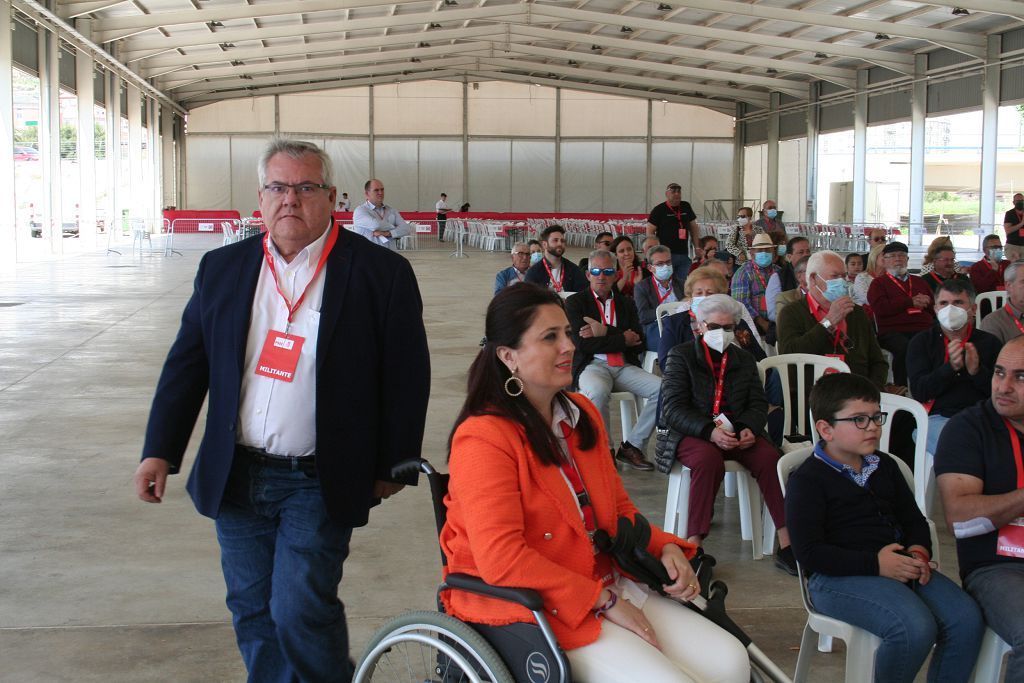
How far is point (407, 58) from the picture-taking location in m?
30.5

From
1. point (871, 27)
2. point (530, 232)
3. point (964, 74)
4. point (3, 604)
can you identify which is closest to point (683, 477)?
point (3, 604)

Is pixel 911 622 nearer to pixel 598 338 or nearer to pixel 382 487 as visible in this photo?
pixel 382 487

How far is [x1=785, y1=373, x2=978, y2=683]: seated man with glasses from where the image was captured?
246 centimetres

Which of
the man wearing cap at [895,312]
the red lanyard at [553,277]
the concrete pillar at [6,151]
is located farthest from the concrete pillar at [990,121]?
the concrete pillar at [6,151]

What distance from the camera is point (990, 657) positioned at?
99.0 inches

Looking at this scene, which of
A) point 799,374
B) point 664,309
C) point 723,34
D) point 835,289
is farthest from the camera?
point 723,34

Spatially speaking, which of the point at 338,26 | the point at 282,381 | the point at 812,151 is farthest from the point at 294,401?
the point at 812,151

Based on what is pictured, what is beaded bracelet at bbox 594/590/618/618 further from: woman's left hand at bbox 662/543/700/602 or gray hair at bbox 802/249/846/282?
gray hair at bbox 802/249/846/282

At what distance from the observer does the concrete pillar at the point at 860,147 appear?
1043 inches

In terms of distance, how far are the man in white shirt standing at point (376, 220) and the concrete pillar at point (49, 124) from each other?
14.4 meters

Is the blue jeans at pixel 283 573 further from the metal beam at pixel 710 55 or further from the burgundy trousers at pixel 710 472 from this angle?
the metal beam at pixel 710 55

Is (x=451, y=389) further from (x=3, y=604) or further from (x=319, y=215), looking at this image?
(x=319, y=215)

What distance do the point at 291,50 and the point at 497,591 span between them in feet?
87.6

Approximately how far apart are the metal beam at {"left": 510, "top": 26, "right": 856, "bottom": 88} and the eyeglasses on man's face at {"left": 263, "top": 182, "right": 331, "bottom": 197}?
24373 mm
